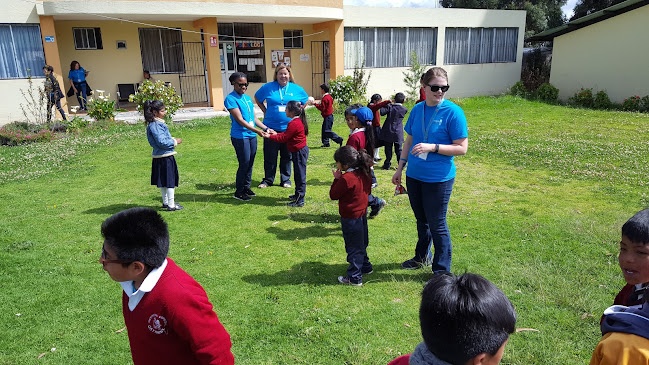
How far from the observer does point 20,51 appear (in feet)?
45.5

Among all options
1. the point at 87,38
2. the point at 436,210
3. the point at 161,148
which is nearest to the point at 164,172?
the point at 161,148

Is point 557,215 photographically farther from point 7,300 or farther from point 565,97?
point 565,97

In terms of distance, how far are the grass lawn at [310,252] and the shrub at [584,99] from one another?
360 inches

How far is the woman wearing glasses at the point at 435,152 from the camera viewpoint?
3930mm

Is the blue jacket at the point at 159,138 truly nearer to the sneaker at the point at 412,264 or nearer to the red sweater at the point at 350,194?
the red sweater at the point at 350,194

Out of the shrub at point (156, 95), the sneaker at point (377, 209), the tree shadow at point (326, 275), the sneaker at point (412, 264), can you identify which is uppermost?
the shrub at point (156, 95)

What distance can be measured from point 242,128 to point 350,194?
3.22 meters

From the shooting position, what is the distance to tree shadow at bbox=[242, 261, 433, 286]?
4547 mm

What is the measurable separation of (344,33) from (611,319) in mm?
17905

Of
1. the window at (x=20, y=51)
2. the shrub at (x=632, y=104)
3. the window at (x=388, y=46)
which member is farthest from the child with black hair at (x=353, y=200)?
the shrub at (x=632, y=104)

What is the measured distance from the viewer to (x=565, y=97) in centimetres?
2039

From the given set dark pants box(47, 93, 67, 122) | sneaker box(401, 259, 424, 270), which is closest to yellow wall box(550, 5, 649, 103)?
sneaker box(401, 259, 424, 270)

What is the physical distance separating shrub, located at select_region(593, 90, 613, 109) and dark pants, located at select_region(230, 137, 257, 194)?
16.3 m

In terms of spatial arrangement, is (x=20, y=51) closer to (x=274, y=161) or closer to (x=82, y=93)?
(x=82, y=93)
